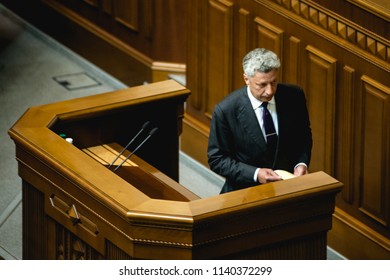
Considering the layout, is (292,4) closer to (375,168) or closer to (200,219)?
(375,168)

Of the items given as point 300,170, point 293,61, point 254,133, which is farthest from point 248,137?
point 293,61

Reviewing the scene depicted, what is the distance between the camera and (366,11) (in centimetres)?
605

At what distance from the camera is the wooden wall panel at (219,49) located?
716cm

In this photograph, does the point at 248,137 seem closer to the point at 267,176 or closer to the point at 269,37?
the point at 267,176

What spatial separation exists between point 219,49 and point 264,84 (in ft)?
7.14

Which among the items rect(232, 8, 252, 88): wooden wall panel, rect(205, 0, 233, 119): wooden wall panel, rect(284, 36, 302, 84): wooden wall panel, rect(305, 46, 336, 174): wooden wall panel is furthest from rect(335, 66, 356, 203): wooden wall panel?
rect(205, 0, 233, 119): wooden wall panel

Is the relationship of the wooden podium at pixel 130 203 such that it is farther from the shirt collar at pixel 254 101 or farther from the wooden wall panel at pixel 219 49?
the wooden wall panel at pixel 219 49

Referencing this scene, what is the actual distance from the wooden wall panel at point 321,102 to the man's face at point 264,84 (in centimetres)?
134

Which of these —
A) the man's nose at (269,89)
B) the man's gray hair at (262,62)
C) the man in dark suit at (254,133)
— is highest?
the man's gray hair at (262,62)

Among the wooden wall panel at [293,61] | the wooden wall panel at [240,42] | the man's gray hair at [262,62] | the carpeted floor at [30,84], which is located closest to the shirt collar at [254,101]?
the man's gray hair at [262,62]

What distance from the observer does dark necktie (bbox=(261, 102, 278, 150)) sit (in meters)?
5.33

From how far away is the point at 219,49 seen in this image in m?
7.29
